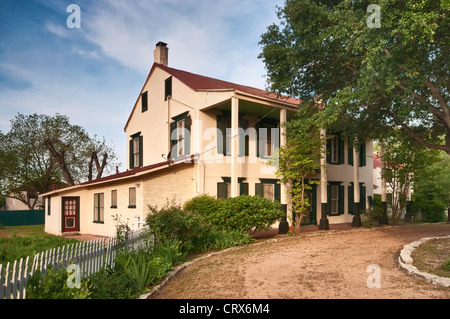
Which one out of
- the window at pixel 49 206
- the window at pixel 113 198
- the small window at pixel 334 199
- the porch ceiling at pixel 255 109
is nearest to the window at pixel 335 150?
the small window at pixel 334 199

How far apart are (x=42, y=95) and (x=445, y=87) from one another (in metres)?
16.5

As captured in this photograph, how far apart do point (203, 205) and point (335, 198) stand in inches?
420

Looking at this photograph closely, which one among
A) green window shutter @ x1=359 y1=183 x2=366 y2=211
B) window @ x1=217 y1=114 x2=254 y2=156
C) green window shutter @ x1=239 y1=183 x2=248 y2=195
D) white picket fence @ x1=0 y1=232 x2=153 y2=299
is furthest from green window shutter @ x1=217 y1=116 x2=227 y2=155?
green window shutter @ x1=359 y1=183 x2=366 y2=211

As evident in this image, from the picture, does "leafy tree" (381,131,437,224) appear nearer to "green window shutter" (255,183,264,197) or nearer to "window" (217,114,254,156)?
"green window shutter" (255,183,264,197)

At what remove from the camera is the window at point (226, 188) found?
15547mm

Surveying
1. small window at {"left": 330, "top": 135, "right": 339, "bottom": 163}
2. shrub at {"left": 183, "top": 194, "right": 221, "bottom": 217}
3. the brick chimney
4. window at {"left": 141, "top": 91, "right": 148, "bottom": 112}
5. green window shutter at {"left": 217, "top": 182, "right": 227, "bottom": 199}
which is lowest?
shrub at {"left": 183, "top": 194, "right": 221, "bottom": 217}

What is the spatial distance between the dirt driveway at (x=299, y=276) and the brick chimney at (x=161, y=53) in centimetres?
1381

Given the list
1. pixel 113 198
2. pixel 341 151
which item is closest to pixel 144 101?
pixel 113 198

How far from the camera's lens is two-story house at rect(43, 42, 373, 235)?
14.8m

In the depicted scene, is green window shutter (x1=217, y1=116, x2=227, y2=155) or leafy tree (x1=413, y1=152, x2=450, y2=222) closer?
green window shutter (x1=217, y1=116, x2=227, y2=155)

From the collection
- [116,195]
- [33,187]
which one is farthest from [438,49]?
[33,187]

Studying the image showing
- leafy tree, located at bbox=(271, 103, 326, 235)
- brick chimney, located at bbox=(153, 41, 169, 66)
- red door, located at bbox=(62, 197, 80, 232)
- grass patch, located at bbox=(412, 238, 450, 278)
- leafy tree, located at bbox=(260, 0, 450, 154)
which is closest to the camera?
grass patch, located at bbox=(412, 238, 450, 278)

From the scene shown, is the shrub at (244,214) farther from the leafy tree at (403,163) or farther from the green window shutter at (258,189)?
the leafy tree at (403,163)

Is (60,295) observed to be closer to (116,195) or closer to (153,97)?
(116,195)
